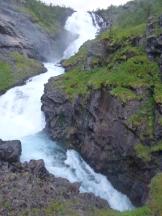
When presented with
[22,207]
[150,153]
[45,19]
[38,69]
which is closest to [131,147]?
[150,153]

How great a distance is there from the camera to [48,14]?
92625mm

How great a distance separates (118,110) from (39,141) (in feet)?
27.8

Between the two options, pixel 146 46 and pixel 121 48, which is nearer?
pixel 146 46

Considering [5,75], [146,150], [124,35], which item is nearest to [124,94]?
[146,150]

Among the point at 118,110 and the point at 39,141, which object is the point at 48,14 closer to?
the point at 39,141

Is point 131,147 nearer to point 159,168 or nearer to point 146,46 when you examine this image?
point 159,168

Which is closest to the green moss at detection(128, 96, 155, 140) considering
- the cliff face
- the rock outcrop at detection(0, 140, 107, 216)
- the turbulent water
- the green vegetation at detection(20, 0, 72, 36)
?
the cliff face

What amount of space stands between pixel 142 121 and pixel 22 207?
1086 cm

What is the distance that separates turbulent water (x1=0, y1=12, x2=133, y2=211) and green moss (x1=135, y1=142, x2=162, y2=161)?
347 centimetres

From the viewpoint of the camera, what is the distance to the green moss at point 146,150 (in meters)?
31.2

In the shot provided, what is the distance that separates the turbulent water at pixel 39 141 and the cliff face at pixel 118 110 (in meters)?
0.80

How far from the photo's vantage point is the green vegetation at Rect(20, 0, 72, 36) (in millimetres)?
82688

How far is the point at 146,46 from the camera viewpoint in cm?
3825

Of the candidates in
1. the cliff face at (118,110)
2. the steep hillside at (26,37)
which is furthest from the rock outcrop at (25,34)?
the cliff face at (118,110)
